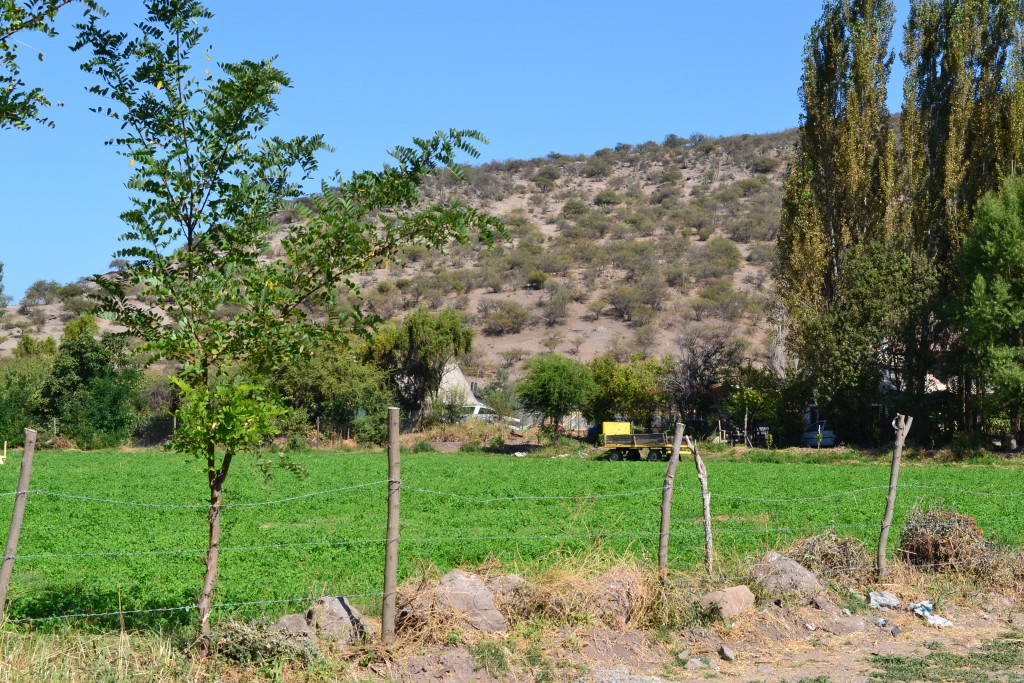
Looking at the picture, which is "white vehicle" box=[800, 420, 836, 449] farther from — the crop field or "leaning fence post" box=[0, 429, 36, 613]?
"leaning fence post" box=[0, 429, 36, 613]

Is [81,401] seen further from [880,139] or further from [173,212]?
[173,212]

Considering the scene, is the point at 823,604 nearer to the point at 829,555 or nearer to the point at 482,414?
the point at 829,555

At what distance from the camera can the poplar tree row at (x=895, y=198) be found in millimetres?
40469

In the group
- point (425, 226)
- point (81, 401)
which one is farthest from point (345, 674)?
point (81, 401)

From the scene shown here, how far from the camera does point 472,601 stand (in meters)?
9.34

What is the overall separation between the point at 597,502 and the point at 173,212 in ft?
52.8

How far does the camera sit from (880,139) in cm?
4231

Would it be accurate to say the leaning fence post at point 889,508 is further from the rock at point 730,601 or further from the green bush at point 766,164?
the green bush at point 766,164

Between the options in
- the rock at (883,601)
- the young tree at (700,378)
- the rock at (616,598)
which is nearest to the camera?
the rock at (616,598)

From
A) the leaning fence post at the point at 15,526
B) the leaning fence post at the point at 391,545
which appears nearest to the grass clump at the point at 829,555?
the leaning fence post at the point at 391,545

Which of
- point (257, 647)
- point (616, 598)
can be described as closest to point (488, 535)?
point (616, 598)

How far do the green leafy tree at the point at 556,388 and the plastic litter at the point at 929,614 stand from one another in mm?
37462

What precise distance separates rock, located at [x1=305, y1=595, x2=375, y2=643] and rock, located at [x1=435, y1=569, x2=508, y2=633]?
0.76 meters

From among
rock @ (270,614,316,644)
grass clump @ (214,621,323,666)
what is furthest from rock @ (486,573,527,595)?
grass clump @ (214,621,323,666)
